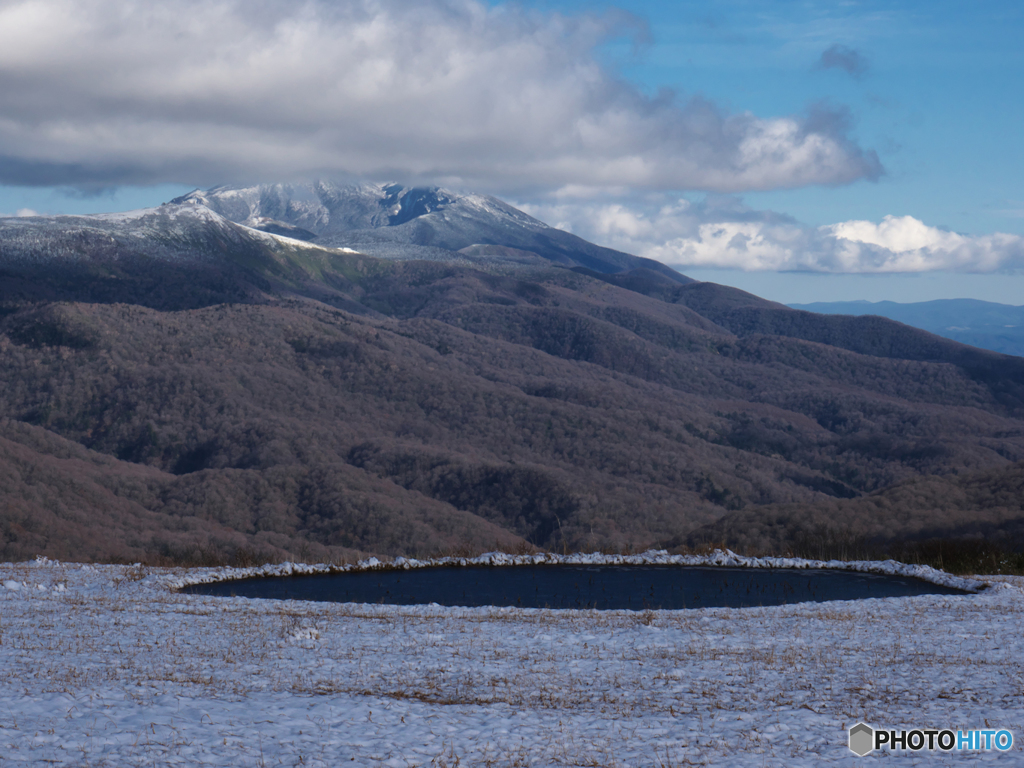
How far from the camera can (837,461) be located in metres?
189

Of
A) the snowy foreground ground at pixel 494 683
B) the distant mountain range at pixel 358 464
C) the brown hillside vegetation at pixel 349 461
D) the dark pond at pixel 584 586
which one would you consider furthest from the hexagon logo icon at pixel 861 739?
the brown hillside vegetation at pixel 349 461

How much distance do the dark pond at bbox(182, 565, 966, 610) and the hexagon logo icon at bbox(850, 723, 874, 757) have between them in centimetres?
1462

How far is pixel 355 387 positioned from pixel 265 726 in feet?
547

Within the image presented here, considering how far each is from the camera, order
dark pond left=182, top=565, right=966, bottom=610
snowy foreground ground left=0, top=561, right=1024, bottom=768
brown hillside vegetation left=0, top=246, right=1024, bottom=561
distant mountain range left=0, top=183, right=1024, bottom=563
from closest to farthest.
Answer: snowy foreground ground left=0, top=561, right=1024, bottom=768 < dark pond left=182, top=565, right=966, bottom=610 < distant mountain range left=0, top=183, right=1024, bottom=563 < brown hillside vegetation left=0, top=246, right=1024, bottom=561

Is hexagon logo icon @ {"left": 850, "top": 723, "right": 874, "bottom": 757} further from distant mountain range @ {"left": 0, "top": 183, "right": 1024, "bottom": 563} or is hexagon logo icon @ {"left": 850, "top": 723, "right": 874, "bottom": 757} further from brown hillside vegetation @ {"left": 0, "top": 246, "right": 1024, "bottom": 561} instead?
brown hillside vegetation @ {"left": 0, "top": 246, "right": 1024, "bottom": 561}

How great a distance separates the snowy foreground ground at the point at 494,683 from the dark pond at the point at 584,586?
3902 millimetres

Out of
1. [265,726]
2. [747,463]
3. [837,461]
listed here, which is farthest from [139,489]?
[837,461]

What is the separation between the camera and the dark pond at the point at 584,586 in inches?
1126

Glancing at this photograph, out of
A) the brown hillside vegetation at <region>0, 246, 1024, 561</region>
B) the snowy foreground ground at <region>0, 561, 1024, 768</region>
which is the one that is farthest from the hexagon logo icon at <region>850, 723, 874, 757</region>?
the brown hillside vegetation at <region>0, 246, 1024, 561</region>

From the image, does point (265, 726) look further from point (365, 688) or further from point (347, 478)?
point (347, 478)

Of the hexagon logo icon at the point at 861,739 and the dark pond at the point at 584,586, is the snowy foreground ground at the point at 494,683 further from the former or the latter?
the dark pond at the point at 584,586

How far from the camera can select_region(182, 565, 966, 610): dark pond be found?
28609mm

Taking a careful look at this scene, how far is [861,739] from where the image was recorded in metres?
12.1

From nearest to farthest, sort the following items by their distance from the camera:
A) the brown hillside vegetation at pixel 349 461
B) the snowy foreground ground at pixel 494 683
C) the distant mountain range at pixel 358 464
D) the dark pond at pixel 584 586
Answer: the snowy foreground ground at pixel 494 683 → the dark pond at pixel 584 586 → the distant mountain range at pixel 358 464 → the brown hillside vegetation at pixel 349 461
